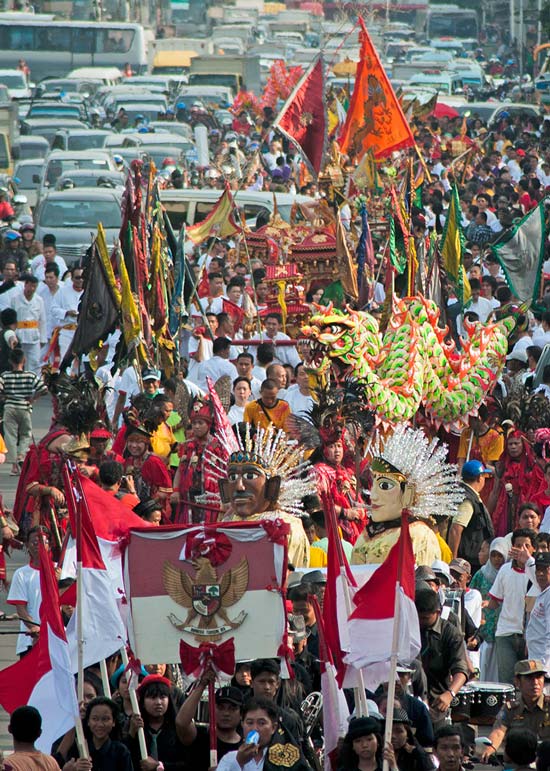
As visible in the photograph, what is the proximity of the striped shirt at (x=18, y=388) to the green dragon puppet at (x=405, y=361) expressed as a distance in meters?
2.69

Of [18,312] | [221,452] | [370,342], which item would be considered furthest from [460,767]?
[18,312]

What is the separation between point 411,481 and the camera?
1033cm

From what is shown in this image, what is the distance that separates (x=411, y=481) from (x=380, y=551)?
1.44 ft

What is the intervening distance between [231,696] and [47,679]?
693 mm

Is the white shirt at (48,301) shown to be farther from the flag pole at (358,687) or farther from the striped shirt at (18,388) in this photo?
the flag pole at (358,687)

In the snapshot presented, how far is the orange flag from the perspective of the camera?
2261 cm

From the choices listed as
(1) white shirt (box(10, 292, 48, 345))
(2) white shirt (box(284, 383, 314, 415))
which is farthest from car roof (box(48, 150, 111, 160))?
(2) white shirt (box(284, 383, 314, 415))

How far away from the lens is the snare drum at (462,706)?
361 inches

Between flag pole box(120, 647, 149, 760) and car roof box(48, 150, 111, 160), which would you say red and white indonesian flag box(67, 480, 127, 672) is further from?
car roof box(48, 150, 111, 160)

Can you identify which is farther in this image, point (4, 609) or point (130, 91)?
point (130, 91)

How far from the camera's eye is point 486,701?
9.32 meters

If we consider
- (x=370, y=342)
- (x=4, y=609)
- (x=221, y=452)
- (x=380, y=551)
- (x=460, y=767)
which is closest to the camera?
(x=460, y=767)

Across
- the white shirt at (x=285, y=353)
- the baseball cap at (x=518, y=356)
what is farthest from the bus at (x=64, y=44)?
the baseball cap at (x=518, y=356)

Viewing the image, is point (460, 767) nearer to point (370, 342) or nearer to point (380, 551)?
point (380, 551)
